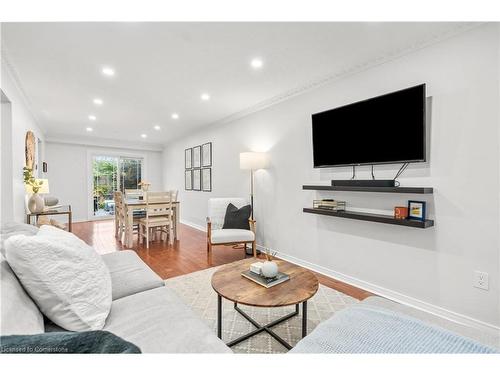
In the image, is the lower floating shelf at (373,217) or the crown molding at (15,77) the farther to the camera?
the crown molding at (15,77)

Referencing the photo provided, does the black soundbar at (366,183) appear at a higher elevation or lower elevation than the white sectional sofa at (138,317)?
higher

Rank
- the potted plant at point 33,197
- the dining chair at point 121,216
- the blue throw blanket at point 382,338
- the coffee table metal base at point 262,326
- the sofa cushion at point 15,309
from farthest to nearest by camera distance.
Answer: the dining chair at point 121,216
the potted plant at point 33,197
the coffee table metal base at point 262,326
the blue throw blanket at point 382,338
the sofa cushion at point 15,309

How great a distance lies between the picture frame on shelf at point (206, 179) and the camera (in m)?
5.38

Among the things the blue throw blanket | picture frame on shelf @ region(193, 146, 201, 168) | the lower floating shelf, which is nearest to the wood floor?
the lower floating shelf

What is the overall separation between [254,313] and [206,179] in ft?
12.4

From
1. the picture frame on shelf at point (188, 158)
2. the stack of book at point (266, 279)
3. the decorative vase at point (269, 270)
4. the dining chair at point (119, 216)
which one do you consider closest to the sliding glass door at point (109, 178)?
the picture frame on shelf at point (188, 158)

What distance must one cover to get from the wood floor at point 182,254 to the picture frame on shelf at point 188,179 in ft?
4.22

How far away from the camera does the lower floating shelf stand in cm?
206

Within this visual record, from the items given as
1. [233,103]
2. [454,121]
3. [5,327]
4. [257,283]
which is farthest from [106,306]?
[233,103]

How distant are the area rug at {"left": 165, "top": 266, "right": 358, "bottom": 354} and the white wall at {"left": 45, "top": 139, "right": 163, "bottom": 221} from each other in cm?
543

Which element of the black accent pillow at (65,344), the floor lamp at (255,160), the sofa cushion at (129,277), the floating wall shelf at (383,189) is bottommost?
the sofa cushion at (129,277)

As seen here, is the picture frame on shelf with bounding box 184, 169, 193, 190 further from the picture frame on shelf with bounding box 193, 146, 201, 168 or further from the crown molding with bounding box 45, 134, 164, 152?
the crown molding with bounding box 45, 134, 164, 152

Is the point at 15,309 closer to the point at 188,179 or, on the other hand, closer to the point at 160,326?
the point at 160,326

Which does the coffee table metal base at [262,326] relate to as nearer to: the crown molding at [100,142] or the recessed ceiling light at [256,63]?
the recessed ceiling light at [256,63]
